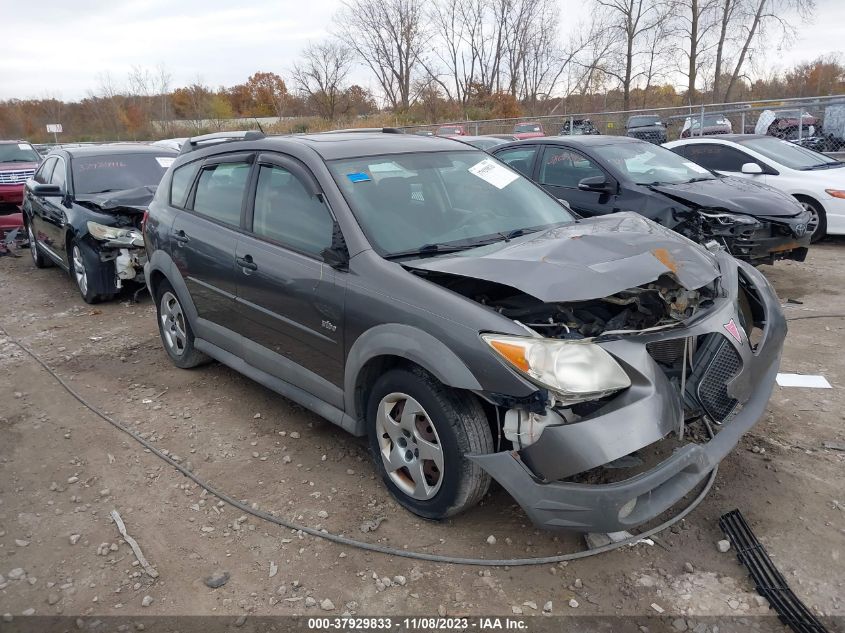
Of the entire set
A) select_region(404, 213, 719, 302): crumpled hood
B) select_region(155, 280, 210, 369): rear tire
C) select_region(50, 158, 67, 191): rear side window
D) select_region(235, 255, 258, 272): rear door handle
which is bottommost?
select_region(155, 280, 210, 369): rear tire

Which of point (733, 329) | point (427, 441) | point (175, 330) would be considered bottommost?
point (175, 330)

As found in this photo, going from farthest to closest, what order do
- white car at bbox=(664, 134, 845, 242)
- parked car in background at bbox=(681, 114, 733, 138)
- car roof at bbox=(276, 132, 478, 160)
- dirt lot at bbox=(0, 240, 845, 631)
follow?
parked car in background at bbox=(681, 114, 733, 138) → white car at bbox=(664, 134, 845, 242) → car roof at bbox=(276, 132, 478, 160) → dirt lot at bbox=(0, 240, 845, 631)

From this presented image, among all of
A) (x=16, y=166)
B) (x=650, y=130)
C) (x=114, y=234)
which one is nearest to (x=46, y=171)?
(x=114, y=234)

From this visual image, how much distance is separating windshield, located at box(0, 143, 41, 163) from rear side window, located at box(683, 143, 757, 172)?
13537mm

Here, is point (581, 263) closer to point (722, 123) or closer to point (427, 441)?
point (427, 441)

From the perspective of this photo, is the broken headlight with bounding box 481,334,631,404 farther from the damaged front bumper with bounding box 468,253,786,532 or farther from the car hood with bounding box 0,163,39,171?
the car hood with bounding box 0,163,39,171

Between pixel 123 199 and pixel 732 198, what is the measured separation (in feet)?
21.8

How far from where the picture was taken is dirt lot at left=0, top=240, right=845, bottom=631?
261 centimetres

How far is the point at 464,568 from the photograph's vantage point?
2.77 metres

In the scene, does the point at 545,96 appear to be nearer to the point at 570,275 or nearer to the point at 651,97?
the point at 651,97

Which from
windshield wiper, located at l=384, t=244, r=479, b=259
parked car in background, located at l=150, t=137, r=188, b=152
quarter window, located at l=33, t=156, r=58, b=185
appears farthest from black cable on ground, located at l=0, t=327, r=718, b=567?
quarter window, located at l=33, t=156, r=58, b=185

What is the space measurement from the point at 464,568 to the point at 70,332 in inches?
209

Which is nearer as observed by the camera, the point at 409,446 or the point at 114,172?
the point at 409,446

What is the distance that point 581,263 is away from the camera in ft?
9.50
